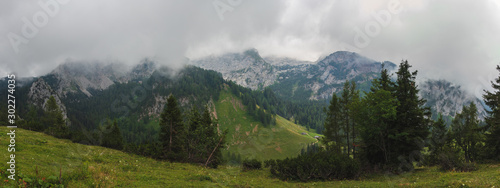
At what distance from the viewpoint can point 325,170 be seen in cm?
2502

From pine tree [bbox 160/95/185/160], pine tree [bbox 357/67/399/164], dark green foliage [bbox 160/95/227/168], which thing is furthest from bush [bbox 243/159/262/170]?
pine tree [bbox 357/67/399/164]

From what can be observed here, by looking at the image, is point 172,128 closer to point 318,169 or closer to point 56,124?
point 318,169

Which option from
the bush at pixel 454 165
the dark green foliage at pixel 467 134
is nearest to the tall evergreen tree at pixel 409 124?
the bush at pixel 454 165

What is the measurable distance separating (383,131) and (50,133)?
197ft

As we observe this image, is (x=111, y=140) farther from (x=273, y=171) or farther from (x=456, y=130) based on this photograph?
(x=456, y=130)

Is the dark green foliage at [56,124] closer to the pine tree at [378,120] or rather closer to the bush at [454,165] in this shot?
the pine tree at [378,120]

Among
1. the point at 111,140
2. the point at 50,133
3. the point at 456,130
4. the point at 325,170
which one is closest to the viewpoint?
the point at 325,170

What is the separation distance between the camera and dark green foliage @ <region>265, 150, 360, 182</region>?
24984 mm

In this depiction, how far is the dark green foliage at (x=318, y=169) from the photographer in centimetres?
2498

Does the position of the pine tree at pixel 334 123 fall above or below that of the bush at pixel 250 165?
above

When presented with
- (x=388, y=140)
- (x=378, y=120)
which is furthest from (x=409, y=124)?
(x=378, y=120)

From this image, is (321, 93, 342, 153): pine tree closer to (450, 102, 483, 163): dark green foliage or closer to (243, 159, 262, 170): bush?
(243, 159, 262, 170): bush

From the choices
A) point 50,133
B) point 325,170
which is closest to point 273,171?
point 325,170

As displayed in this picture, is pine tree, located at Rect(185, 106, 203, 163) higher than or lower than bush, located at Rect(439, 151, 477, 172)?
higher
